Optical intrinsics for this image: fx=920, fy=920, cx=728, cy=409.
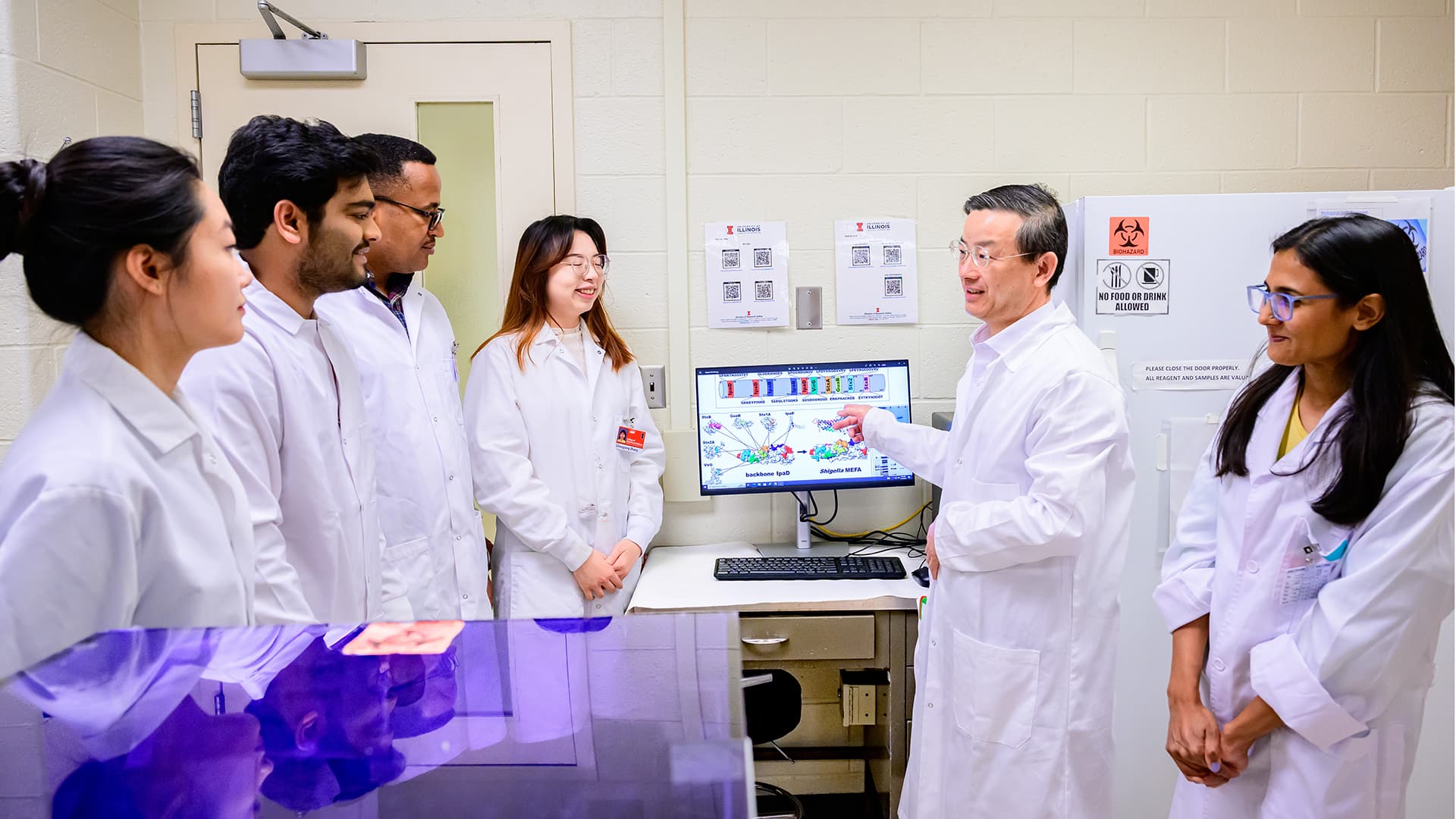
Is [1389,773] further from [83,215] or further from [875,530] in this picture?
[83,215]

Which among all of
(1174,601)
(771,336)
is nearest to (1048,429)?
(1174,601)

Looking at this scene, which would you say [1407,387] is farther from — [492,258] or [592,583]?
[492,258]

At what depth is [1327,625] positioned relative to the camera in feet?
4.27

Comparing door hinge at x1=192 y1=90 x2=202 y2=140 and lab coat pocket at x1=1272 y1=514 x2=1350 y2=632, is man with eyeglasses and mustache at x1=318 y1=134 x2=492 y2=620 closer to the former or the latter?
door hinge at x1=192 y1=90 x2=202 y2=140

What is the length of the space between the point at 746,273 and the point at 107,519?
198 centimetres

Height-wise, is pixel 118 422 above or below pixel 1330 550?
above

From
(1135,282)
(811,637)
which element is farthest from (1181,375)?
(811,637)

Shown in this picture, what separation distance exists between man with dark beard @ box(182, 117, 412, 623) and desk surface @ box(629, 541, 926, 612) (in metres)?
0.84

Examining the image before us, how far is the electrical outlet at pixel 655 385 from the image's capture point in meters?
2.69

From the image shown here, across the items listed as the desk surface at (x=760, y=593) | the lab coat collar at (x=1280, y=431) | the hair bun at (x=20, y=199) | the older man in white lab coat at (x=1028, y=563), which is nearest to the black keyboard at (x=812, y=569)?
the desk surface at (x=760, y=593)

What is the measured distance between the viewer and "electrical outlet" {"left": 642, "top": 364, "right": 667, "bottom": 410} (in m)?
2.69

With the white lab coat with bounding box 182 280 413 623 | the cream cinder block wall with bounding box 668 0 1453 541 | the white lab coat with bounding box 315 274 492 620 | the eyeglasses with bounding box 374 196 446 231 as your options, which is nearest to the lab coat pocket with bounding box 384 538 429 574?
the white lab coat with bounding box 315 274 492 620

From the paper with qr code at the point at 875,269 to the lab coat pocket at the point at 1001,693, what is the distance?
1145mm

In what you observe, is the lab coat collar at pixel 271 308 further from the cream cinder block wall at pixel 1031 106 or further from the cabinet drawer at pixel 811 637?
the cream cinder block wall at pixel 1031 106
